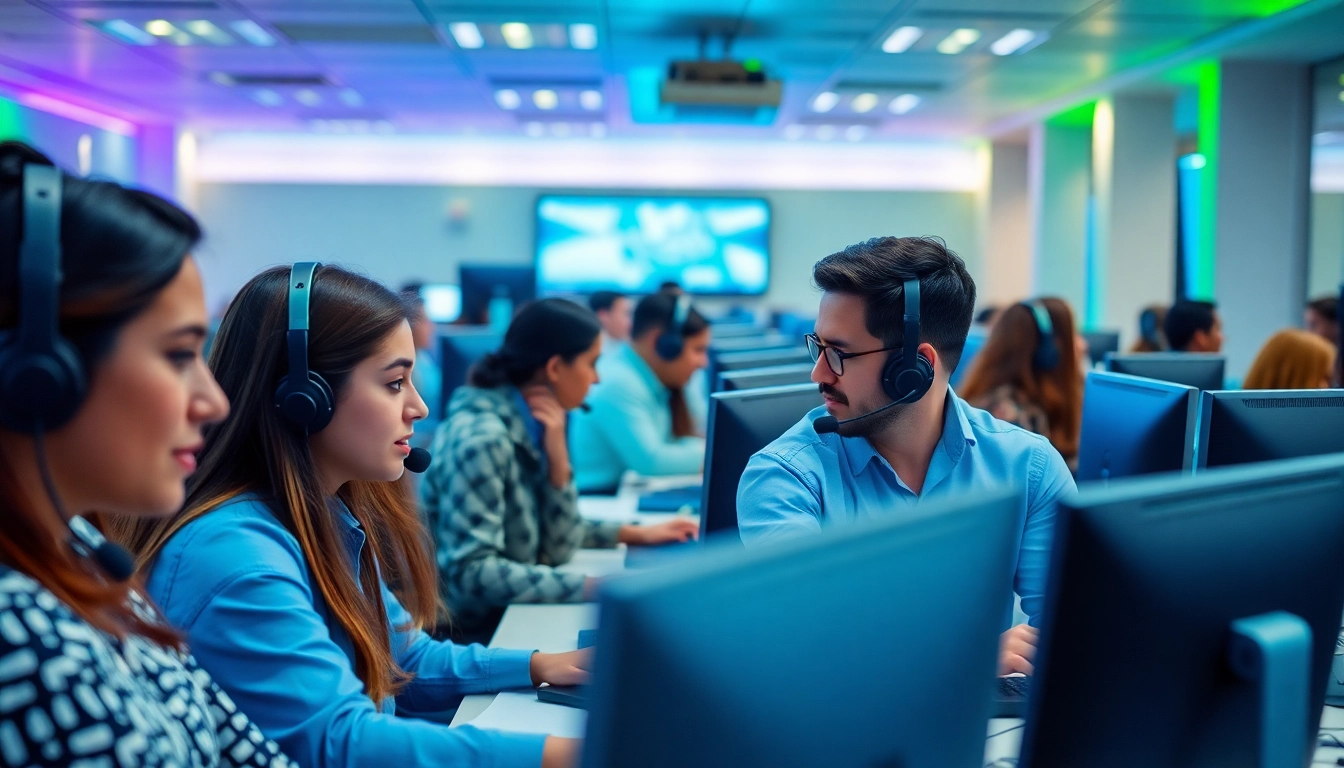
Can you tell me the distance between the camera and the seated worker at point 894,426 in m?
1.61

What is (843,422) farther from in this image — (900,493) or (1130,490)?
(1130,490)

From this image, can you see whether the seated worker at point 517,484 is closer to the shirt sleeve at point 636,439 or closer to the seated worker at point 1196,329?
the shirt sleeve at point 636,439

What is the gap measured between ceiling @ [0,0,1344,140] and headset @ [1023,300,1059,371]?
242cm

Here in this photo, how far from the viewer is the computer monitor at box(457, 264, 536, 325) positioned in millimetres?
6285

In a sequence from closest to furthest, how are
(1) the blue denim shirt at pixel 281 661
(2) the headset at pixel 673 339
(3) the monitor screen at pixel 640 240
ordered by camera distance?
1. (1) the blue denim shirt at pixel 281 661
2. (2) the headset at pixel 673 339
3. (3) the monitor screen at pixel 640 240

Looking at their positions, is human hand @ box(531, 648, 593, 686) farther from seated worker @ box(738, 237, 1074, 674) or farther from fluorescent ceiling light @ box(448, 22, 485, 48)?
fluorescent ceiling light @ box(448, 22, 485, 48)

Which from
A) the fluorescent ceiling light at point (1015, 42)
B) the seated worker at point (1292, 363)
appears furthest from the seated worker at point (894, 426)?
the fluorescent ceiling light at point (1015, 42)

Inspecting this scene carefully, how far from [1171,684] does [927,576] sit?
10.6 inches

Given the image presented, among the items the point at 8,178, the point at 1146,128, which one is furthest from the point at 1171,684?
the point at 1146,128

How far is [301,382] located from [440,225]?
9.36 meters

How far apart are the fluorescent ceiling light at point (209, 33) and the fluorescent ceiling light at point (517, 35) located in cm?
150

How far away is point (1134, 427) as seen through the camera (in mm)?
1843

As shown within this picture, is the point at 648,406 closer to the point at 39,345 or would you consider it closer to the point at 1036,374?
the point at 1036,374

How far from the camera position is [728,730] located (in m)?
0.62
